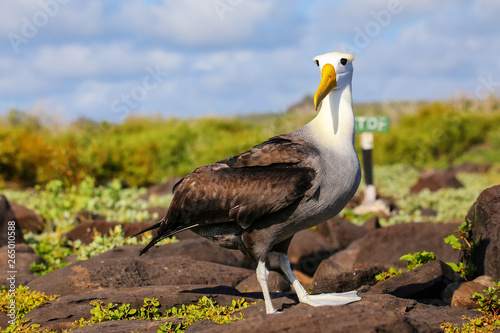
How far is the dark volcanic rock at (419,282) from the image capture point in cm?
514

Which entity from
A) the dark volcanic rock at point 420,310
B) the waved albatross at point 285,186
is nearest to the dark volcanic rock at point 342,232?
the waved albatross at point 285,186

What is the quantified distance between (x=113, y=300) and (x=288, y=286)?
6.23ft

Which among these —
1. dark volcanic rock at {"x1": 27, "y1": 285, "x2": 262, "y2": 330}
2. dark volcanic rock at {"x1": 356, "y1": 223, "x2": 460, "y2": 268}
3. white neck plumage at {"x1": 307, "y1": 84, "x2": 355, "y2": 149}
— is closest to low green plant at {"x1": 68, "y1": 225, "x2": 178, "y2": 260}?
dark volcanic rock at {"x1": 27, "y1": 285, "x2": 262, "y2": 330}

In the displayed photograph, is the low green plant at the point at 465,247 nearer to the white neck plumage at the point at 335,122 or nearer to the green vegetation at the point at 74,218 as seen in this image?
the white neck plumage at the point at 335,122

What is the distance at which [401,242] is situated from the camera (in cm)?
721

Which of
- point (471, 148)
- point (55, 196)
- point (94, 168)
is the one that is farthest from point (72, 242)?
point (471, 148)

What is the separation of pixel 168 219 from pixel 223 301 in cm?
84

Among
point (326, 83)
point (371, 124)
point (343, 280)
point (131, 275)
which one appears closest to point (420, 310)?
point (343, 280)

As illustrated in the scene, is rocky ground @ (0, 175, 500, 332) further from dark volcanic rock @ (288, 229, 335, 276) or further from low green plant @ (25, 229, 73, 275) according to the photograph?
dark volcanic rock @ (288, 229, 335, 276)

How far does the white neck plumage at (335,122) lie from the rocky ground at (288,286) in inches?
46.4

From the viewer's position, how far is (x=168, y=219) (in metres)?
4.99

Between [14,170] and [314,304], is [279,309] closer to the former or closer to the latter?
→ [314,304]

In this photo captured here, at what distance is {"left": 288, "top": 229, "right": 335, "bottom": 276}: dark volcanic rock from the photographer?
25.7ft

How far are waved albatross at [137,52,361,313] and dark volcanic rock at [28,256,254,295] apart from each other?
110 cm
